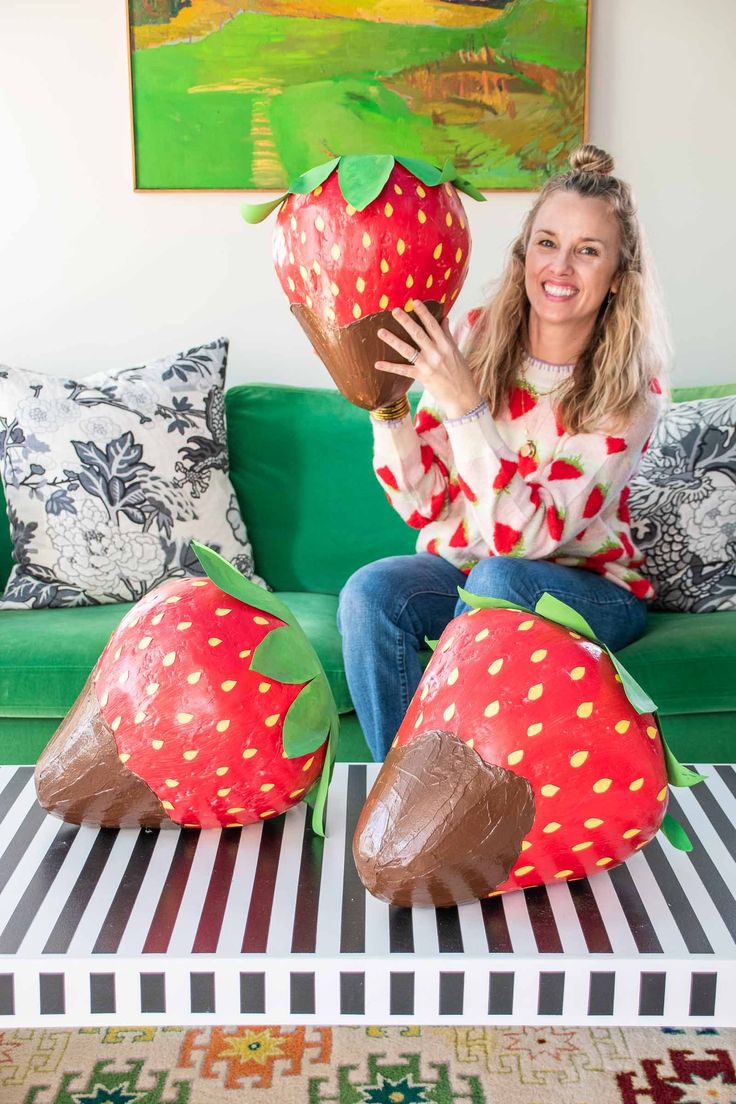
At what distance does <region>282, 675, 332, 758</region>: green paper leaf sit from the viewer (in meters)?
0.93

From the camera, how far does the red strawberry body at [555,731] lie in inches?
32.4

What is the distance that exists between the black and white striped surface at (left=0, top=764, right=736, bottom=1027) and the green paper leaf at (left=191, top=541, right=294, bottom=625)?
9.2 inches

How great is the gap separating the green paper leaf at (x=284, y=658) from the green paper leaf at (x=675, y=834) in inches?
13.6

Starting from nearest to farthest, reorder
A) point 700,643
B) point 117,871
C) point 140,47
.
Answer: point 117,871
point 700,643
point 140,47

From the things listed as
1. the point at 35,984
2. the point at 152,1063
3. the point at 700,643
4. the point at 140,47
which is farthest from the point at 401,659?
the point at 140,47

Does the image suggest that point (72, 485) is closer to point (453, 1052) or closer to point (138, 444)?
point (138, 444)

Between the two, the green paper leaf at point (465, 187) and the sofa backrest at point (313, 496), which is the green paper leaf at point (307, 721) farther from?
the sofa backrest at point (313, 496)

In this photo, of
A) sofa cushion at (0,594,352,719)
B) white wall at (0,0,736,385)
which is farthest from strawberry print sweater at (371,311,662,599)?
white wall at (0,0,736,385)

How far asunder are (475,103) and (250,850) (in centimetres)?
196

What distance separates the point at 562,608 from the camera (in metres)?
0.86

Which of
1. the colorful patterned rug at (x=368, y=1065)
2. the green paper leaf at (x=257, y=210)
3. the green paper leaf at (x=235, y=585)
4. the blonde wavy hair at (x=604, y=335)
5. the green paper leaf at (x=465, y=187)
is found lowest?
the colorful patterned rug at (x=368, y=1065)

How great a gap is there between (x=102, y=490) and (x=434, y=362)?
100 cm

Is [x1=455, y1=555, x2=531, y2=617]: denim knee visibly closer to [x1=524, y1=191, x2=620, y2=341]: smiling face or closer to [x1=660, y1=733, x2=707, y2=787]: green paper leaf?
[x1=524, y1=191, x2=620, y2=341]: smiling face

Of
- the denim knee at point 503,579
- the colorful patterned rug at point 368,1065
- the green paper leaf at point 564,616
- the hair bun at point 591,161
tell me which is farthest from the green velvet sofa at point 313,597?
the green paper leaf at point 564,616
